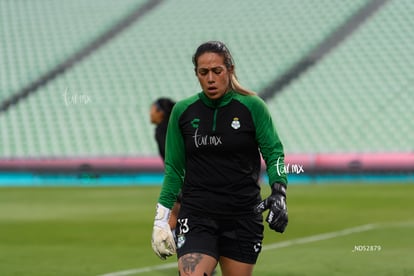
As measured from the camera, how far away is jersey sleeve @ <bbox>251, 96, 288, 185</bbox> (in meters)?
5.39

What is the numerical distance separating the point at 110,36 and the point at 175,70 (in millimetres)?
4670

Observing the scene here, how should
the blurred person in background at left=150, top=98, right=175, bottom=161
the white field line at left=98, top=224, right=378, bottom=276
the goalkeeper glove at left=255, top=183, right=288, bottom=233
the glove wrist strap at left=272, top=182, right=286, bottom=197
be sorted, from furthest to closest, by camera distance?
1. the white field line at left=98, top=224, right=378, bottom=276
2. the blurred person in background at left=150, top=98, right=175, bottom=161
3. the glove wrist strap at left=272, top=182, right=286, bottom=197
4. the goalkeeper glove at left=255, top=183, right=288, bottom=233

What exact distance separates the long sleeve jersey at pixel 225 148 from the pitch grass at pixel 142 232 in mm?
4884

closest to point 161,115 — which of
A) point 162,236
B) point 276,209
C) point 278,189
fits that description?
point 162,236

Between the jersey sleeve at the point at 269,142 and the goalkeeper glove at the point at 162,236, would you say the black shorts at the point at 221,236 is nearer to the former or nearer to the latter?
the goalkeeper glove at the point at 162,236

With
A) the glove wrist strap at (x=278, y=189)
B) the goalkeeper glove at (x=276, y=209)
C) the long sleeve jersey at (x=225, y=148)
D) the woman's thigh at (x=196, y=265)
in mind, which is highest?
the long sleeve jersey at (x=225, y=148)

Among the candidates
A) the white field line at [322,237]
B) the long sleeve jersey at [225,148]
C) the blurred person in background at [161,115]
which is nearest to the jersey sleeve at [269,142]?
the long sleeve jersey at [225,148]

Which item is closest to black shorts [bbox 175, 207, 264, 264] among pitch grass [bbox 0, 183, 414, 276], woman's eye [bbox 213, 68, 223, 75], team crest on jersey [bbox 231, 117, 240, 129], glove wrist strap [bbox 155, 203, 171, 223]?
glove wrist strap [bbox 155, 203, 171, 223]

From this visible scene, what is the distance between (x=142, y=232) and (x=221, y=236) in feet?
31.6

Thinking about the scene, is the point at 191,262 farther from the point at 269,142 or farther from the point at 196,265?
the point at 269,142

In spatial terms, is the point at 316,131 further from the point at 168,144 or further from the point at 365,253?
the point at 168,144

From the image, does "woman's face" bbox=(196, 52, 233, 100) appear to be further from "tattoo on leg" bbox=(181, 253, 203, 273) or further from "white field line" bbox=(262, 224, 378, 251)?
"white field line" bbox=(262, 224, 378, 251)

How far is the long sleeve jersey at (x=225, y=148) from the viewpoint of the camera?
213 inches

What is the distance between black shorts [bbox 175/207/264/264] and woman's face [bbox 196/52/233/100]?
747 millimetres
